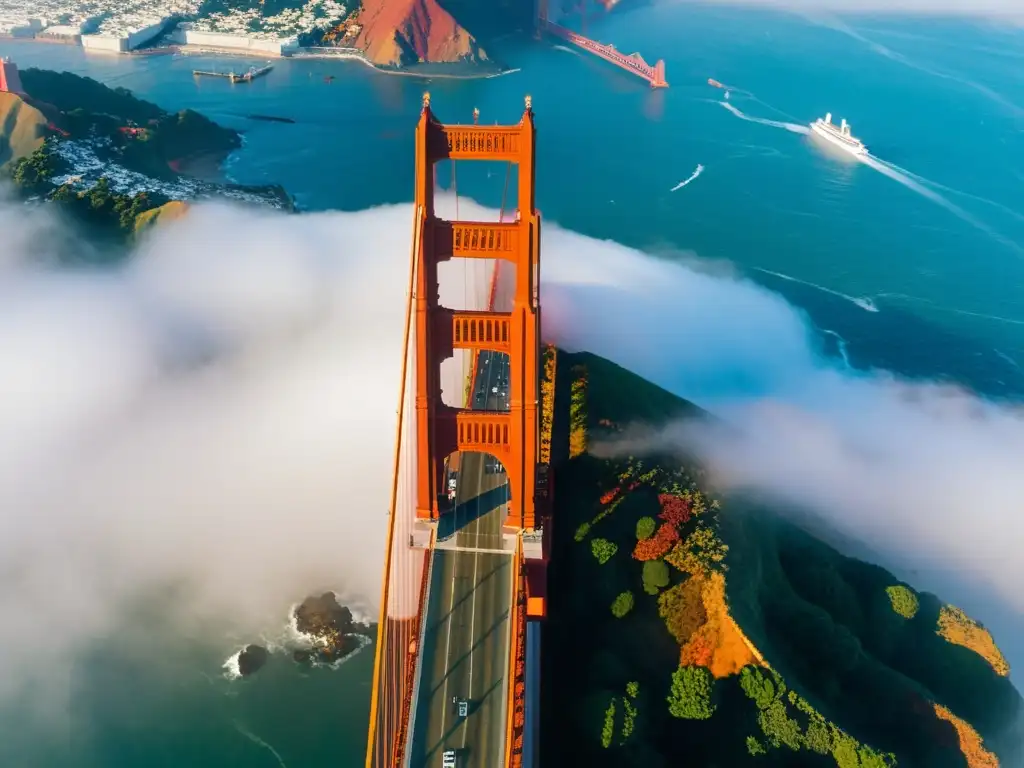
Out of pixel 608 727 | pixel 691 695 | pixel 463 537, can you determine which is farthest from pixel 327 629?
pixel 691 695

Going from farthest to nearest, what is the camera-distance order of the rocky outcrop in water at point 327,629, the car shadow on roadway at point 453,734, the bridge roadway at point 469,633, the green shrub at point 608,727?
the rocky outcrop in water at point 327,629 < the green shrub at point 608,727 < the bridge roadway at point 469,633 < the car shadow on roadway at point 453,734

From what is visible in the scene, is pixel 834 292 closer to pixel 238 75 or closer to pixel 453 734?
pixel 453 734

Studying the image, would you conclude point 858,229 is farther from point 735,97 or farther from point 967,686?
point 967,686

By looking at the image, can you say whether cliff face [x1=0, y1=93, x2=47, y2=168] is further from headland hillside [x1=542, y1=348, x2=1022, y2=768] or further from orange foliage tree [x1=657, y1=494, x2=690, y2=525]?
orange foliage tree [x1=657, y1=494, x2=690, y2=525]

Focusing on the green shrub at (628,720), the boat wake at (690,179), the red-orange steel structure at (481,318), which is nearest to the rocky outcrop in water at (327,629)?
the red-orange steel structure at (481,318)

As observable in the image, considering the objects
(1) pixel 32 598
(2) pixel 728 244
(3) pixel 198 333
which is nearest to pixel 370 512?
(1) pixel 32 598

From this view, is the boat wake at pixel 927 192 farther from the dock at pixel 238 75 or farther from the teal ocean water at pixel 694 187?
the dock at pixel 238 75

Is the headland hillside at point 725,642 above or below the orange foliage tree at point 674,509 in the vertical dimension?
below
